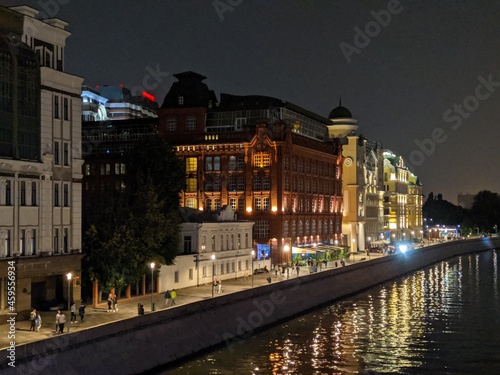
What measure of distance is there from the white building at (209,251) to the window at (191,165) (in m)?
21.7

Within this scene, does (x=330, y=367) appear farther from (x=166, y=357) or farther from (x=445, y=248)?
(x=445, y=248)

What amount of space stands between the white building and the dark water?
12.5 meters

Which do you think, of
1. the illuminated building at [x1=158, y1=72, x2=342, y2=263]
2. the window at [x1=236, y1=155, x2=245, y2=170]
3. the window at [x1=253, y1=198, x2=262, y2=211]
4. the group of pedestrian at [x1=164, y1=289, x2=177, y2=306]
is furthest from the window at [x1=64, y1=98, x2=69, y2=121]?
the window at [x1=253, y1=198, x2=262, y2=211]

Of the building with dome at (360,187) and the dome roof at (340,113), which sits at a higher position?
the dome roof at (340,113)

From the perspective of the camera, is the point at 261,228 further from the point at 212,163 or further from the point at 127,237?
the point at 127,237

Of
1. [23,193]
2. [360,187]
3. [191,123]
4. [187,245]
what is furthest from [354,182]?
[23,193]

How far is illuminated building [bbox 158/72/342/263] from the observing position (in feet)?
354

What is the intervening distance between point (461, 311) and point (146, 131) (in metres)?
66.6

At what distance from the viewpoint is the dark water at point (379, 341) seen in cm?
4753

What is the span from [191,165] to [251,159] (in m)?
9.86

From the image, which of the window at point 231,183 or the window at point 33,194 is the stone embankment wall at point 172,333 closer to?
the window at point 33,194

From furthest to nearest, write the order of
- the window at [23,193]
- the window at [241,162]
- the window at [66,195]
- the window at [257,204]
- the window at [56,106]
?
the window at [241,162] → the window at [257,204] → the window at [66,195] → the window at [56,106] → the window at [23,193]

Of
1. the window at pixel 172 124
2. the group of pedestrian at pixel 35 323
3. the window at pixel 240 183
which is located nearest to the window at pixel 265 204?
the window at pixel 240 183

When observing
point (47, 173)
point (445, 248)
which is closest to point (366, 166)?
point (445, 248)
